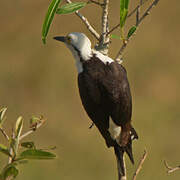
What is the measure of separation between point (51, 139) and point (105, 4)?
511 centimetres

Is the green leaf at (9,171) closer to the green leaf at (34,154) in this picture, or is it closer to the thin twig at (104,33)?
the green leaf at (34,154)

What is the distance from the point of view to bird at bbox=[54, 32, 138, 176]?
2.02 meters

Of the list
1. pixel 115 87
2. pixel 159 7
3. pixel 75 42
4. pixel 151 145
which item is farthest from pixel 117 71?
pixel 159 7

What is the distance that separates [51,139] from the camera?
22.2 feet

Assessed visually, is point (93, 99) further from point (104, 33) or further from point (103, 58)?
point (104, 33)

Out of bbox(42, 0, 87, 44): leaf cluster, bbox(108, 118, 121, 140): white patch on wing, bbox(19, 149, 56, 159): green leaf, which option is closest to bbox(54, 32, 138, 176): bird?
bbox(108, 118, 121, 140): white patch on wing

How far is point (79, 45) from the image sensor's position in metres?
2.15

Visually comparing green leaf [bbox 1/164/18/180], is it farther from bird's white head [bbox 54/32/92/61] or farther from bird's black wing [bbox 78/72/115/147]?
bird's white head [bbox 54/32/92/61]

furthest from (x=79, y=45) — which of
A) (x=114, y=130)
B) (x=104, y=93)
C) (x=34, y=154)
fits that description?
(x=34, y=154)

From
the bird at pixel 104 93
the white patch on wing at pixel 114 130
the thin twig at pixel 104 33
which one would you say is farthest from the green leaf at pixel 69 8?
the white patch on wing at pixel 114 130

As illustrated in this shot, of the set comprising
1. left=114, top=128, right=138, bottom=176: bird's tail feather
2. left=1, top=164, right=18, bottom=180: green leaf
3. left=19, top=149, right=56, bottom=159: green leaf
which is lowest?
left=114, top=128, right=138, bottom=176: bird's tail feather

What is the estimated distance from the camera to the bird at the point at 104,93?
202 cm

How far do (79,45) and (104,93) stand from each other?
270 millimetres

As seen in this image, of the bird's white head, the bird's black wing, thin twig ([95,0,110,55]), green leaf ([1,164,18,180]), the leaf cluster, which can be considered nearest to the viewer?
green leaf ([1,164,18,180])
